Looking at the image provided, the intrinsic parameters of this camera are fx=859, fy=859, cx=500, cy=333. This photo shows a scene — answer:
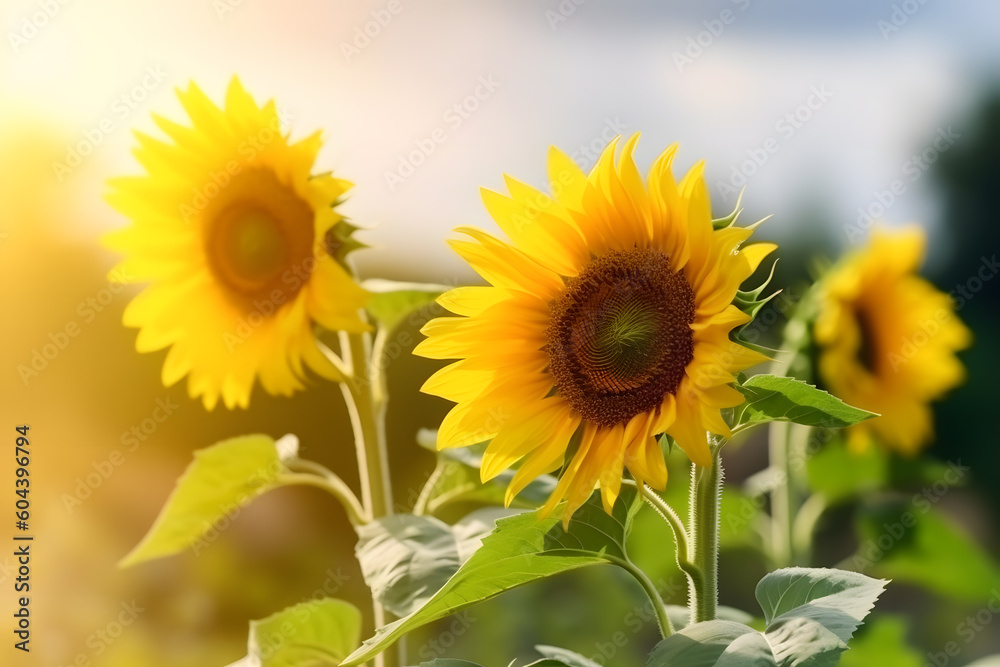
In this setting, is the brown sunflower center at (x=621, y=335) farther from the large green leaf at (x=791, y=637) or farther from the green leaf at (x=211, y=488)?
the green leaf at (x=211, y=488)

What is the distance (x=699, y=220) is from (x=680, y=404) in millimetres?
113

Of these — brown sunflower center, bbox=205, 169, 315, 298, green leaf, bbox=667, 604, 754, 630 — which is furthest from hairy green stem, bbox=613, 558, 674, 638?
brown sunflower center, bbox=205, 169, 315, 298

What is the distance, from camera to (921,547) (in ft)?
4.50

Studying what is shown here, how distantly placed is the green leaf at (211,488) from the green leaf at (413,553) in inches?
6.1

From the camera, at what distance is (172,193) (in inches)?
35.3

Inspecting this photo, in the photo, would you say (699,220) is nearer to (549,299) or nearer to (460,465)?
(549,299)

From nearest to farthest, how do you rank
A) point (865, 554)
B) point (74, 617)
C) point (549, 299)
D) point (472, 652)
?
point (549, 299)
point (865, 554)
point (74, 617)
point (472, 652)

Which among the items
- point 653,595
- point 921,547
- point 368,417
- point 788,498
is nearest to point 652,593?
point 653,595

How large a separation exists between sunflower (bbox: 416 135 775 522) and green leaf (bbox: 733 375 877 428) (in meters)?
0.04

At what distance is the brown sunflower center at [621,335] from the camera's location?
0.57m

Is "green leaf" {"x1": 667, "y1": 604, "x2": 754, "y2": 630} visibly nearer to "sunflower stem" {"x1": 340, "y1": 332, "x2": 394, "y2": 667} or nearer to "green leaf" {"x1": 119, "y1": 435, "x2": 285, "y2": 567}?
"sunflower stem" {"x1": 340, "y1": 332, "x2": 394, "y2": 667}

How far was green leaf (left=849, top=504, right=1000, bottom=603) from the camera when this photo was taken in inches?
53.4

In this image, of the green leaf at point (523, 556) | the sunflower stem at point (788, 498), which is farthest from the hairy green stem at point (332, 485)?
the sunflower stem at point (788, 498)

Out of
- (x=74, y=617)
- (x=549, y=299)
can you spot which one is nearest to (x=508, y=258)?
(x=549, y=299)
